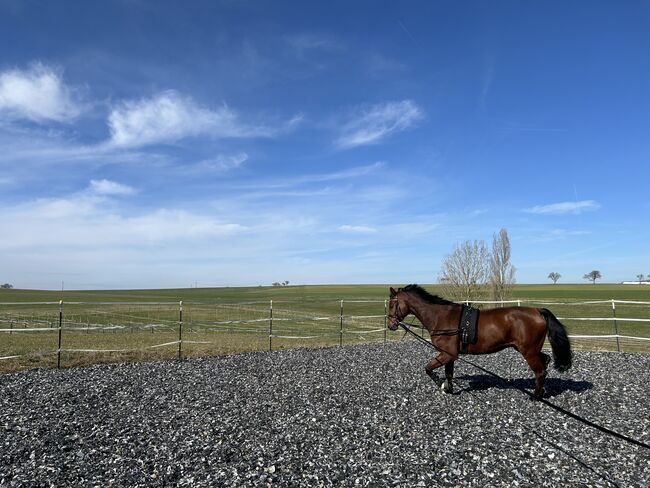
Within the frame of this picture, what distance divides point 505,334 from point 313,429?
185 inches

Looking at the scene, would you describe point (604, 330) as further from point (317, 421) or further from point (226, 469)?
point (226, 469)

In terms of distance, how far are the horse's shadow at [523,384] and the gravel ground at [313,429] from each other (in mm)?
51

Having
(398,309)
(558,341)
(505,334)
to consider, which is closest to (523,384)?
(558,341)

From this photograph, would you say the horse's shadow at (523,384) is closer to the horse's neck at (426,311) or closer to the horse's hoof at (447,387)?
the horse's hoof at (447,387)

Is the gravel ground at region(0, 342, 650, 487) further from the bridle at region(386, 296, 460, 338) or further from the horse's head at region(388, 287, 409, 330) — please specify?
the horse's head at region(388, 287, 409, 330)

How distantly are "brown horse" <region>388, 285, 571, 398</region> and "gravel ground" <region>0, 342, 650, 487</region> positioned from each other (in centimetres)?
74

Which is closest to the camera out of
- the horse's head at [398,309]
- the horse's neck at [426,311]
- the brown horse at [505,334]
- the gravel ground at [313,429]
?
the gravel ground at [313,429]

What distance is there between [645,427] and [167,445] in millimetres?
7752

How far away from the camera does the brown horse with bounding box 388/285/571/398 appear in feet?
31.0

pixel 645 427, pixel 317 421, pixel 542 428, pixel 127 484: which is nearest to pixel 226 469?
pixel 127 484

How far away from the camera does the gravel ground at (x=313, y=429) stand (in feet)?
18.5

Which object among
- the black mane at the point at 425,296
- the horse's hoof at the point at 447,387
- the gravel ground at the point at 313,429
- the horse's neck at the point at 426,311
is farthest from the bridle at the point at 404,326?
the gravel ground at the point at 313,429

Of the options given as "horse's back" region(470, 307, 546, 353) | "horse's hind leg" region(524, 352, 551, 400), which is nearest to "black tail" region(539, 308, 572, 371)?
"horse's back" region(470, 307, 546, 353)

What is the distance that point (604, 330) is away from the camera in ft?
123
